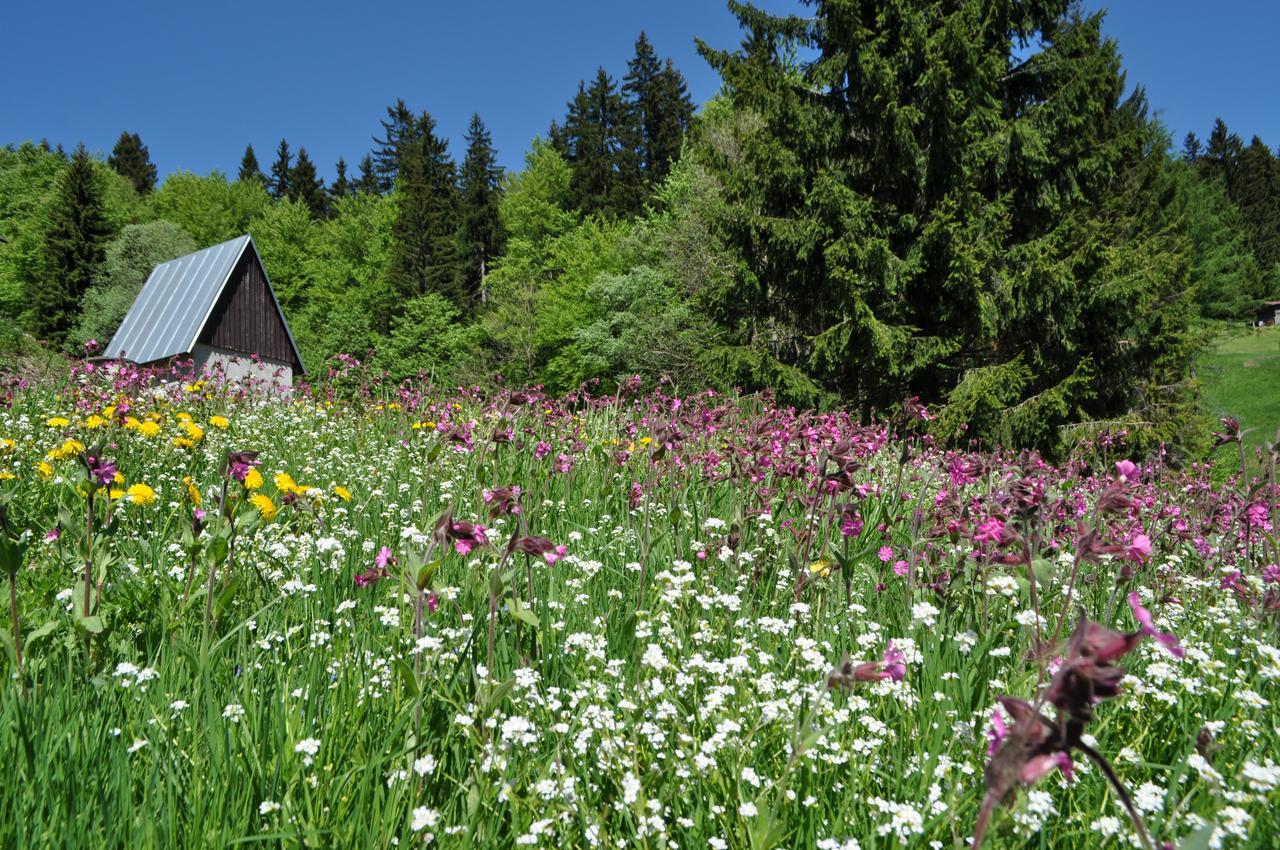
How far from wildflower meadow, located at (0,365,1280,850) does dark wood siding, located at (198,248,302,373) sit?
30137 mm

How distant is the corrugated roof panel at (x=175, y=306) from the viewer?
26.7 metres

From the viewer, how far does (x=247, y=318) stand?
3167 centimetres

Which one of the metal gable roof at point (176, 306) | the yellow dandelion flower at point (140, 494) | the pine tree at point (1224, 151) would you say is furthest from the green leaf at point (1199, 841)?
the pine tree at point (1224, 151)

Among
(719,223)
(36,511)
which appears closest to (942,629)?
(36,511)

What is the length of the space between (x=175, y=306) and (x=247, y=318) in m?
3.68

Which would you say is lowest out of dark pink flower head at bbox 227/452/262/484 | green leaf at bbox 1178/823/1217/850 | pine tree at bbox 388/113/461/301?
green leaf at bbox 1178/823/1217/850

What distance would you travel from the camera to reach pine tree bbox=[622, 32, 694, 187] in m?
43.8

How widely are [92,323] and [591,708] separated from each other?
48.7 meters

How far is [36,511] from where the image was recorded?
12.3 feet

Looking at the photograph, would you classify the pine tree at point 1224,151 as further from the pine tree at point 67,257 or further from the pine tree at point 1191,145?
the pine tree at point 67,257

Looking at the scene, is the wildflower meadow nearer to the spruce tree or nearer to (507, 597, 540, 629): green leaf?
(507, 597, 540, 629): green leaf

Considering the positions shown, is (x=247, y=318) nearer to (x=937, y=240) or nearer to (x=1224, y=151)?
(x=937, y=240)

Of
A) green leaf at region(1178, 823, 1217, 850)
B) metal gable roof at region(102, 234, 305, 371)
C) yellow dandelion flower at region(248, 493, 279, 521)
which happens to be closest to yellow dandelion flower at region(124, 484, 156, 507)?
yellow dandelion flower at region(248, 493, 279, 521)

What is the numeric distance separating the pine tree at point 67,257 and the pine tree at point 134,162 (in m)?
31.0
